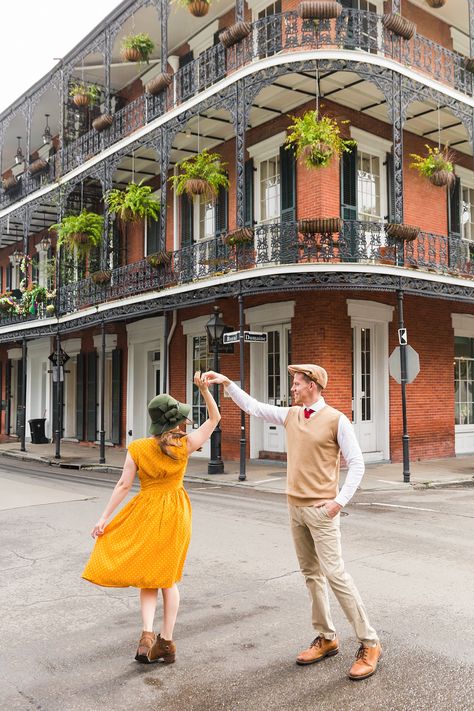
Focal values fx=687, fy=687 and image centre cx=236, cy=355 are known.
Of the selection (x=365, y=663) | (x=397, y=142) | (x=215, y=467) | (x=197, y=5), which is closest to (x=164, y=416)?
(x=365, y=663)

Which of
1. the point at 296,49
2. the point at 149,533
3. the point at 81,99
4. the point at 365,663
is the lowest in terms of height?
the point at 365,663

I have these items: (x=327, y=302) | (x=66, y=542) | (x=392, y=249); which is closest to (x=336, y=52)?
(x=392, y=249)

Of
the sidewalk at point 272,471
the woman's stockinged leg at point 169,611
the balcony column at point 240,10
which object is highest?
the balcony column at point 240,10

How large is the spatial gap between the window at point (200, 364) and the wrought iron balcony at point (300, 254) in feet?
6.32

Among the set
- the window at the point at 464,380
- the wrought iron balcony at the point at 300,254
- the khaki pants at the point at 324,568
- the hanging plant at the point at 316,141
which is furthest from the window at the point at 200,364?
the khaki pants at the point at 324,568

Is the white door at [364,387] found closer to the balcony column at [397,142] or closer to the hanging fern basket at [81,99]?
the balcony column at [397,142]

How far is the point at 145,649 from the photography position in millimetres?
3992

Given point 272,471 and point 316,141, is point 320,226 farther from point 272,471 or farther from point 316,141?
point 272,471

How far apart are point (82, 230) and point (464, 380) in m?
10.7

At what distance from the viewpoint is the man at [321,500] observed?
3.76 meters

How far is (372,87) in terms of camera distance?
1401 cm

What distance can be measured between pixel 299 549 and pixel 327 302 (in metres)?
10.3

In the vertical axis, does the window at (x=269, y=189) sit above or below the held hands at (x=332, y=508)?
above

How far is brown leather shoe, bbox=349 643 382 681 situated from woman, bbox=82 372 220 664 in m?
1.05
